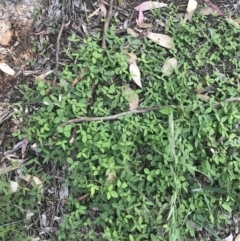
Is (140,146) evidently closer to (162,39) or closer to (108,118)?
(108,118)

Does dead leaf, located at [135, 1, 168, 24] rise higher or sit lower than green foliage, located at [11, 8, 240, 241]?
higher

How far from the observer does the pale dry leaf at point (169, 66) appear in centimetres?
286

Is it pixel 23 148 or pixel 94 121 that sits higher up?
pixel 94 121

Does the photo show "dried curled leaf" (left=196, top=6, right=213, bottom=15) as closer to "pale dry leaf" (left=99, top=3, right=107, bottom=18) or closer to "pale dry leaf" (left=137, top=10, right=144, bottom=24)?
"pale dry leaf" (left=137, top=10, right=144, bottom=24)

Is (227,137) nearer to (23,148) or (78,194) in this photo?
(78,194)

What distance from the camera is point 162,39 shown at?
295cm

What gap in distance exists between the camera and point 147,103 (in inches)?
110

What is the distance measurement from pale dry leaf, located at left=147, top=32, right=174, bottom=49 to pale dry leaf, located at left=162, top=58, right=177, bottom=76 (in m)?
0.10

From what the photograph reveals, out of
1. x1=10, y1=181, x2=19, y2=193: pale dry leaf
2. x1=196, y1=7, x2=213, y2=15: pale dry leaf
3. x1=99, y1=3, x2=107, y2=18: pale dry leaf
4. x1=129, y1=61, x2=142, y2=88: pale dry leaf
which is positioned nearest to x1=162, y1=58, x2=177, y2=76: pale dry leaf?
x1=129, y1=61, x2=142, y2=88: pale dry leaf

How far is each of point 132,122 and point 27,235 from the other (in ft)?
2.88

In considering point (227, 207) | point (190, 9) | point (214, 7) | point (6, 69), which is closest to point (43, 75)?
point (6, 69)

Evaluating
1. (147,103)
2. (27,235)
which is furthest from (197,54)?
(27,235)

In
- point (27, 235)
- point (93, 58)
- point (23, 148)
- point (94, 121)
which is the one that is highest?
point (93, 58)

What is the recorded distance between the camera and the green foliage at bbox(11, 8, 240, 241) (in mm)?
2643
